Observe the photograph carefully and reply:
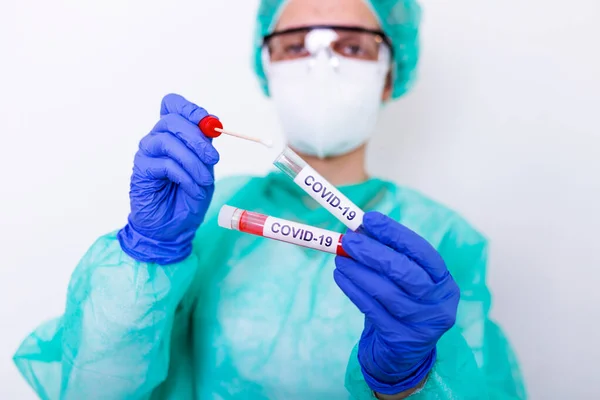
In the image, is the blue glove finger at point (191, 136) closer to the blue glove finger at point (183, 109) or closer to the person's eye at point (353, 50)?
the blue glove finger at point (183, 109)

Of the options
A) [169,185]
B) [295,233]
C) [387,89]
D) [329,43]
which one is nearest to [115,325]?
[169,185]

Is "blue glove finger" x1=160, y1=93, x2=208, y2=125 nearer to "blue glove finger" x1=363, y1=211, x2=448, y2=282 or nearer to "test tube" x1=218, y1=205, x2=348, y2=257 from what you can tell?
"test tube" x1=218, y1=205, x2=348, y2=257

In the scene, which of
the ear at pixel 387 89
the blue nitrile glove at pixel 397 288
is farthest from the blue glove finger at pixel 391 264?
the ear at pixel 387 89

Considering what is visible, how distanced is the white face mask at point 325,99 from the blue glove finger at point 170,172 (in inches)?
14.5

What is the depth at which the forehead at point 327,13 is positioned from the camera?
1.29m

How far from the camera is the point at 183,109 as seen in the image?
1.03 meters

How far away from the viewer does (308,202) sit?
1370mm

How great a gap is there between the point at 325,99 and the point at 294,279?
413 millimetres

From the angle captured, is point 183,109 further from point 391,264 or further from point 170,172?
point 391,264

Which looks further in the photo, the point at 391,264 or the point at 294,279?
the point at 294,279

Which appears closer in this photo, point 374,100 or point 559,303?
point 374,100

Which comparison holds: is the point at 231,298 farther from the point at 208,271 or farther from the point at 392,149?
the point at 392,149

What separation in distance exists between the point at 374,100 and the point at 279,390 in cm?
71

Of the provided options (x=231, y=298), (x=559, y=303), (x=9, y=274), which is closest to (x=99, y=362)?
(x=231, y=298)
